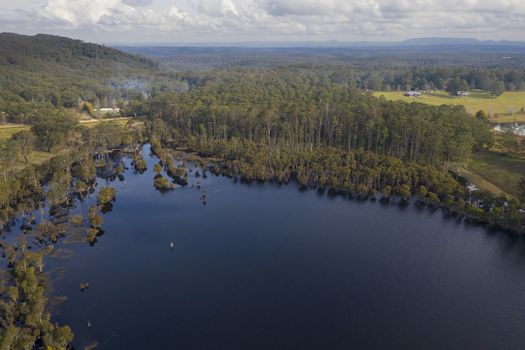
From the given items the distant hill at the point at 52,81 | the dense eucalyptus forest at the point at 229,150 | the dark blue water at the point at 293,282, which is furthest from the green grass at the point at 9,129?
the dark blue water at the point at 293,282

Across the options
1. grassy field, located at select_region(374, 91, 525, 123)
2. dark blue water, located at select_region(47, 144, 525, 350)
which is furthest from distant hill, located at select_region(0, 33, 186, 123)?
grassy field, located at select_region(374, 91, 525, 123)

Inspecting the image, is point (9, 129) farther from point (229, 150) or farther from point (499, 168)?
point (499, 168)

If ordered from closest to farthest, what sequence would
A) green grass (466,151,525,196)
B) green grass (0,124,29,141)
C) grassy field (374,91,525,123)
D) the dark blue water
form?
the dark blue water < green grass (466,151,525,196) < green grass (0,124,29,141) < grassy field (374,91,525,123)

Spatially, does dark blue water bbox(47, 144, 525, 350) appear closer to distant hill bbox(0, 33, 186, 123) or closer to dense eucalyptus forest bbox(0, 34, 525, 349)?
dense eucalyptus forest bbox(0, 34, 525, 349)

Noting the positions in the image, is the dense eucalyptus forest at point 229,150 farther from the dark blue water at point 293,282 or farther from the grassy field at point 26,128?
the dark blue water at point 293,282

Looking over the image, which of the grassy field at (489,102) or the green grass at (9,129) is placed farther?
the grassy field at (489,102)

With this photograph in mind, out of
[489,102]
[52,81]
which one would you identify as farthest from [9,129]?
[489,102]
